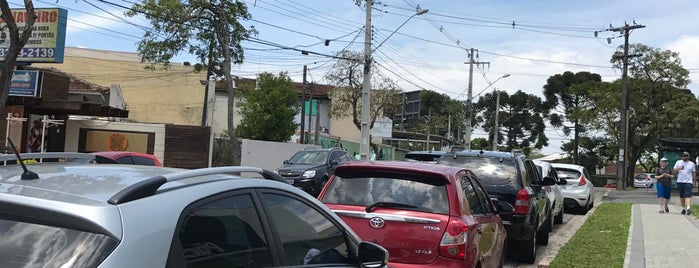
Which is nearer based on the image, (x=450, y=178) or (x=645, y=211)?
(x=450, y=178)

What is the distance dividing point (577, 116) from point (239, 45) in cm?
3206

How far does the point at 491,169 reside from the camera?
9.49 meters

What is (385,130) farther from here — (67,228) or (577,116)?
(67,228)

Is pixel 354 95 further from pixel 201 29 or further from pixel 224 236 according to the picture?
pixel 224 236

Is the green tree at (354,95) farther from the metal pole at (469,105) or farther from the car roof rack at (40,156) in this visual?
the car roof rack at (40,156)

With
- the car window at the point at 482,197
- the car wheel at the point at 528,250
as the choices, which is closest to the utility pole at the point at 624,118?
the car wheel at the point at 528,250

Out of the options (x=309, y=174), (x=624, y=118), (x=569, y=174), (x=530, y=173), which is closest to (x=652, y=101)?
(x=624, y=118)

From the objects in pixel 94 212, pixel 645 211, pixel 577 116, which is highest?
pixel 577 116

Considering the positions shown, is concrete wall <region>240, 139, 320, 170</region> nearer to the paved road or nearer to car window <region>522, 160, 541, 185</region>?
the paved road

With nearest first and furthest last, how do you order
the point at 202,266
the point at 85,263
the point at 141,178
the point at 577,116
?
the point at 85,263 < the point at 202,266 < the point at 141,178 < the point at 577,116

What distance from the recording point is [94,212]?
2191 millimetres

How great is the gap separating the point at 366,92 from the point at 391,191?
19.5 metres

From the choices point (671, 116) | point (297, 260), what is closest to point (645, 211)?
point (297, 260)

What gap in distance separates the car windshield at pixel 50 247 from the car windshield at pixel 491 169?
24.8 feet
